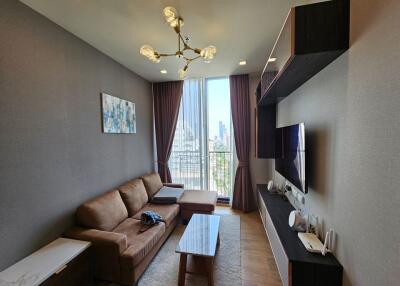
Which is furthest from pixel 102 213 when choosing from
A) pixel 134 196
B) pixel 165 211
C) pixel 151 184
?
pixel 151 184

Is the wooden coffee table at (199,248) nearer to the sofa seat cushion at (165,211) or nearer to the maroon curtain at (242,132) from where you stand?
the sofa seat cushion at (165,211)

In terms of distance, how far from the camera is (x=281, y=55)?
1500 millimetres

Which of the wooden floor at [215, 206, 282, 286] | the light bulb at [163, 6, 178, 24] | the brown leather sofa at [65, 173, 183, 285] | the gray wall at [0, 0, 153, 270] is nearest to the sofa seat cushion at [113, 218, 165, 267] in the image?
the brown leather sofa at [65, 173, 183, 285]

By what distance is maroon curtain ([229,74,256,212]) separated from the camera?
3.57m

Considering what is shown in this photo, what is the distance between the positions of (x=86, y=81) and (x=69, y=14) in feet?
2.42

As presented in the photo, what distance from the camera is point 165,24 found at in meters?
1.91

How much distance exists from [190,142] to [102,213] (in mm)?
2320

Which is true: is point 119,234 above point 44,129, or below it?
below

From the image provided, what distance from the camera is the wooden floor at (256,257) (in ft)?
6.08

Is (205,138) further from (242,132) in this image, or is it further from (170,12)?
(170,12)

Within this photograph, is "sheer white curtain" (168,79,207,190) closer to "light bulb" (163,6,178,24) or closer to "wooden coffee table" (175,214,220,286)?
"wooden coffee table" (175,214,220,286)

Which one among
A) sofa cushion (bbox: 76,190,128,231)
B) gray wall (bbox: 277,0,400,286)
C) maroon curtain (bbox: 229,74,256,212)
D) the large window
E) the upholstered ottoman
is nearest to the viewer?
gray wall (bbox: 277,0,400,286)

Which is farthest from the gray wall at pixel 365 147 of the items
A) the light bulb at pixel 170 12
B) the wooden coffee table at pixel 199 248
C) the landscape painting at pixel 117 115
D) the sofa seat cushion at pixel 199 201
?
the landscape painting at pixel 117 115

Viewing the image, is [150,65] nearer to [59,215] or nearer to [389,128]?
[59,215]
